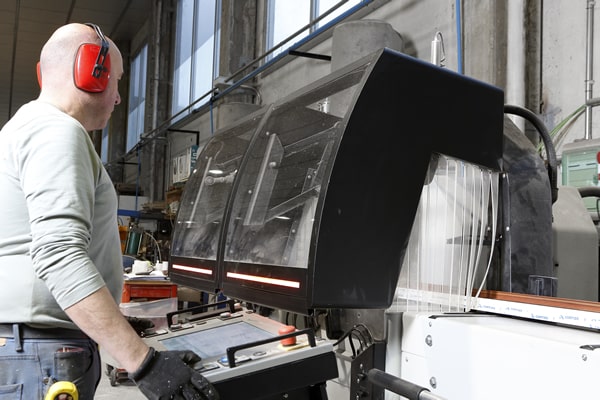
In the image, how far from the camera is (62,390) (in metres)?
1.07

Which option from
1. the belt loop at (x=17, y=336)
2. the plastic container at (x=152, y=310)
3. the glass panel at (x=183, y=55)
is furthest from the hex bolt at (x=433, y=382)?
the glass panel at (x=183, y=55)

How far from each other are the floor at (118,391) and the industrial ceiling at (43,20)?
7.84 m

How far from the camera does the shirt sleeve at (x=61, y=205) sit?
3.32 ft

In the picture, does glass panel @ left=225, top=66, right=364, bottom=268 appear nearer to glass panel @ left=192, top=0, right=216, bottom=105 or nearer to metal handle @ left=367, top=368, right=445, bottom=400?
metal handle @ left=367, top=368, right=445, bottom=400

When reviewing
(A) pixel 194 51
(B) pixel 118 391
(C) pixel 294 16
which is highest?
(A) pixel 194 51

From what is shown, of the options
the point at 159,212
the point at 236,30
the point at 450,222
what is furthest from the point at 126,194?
the point at 450,222

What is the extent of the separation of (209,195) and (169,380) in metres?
1.03

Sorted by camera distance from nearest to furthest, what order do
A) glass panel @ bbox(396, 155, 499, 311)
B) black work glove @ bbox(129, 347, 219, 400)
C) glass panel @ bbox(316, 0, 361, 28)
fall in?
black work glove @ bbox(129, 347, 219, 400) → glass panel @ bbox(396, 155, 499, 311) → glass panel @ bbox(316, 0, 361, 28)

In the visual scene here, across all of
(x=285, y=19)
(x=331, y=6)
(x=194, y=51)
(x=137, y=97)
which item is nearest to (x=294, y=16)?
(x=285, y=19)

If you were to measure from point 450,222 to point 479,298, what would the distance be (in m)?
0.20

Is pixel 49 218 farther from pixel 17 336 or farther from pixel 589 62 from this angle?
pixel 589 62

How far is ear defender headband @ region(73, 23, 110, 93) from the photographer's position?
1.23 meters

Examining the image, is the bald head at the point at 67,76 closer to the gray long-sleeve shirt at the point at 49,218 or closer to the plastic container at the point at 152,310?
the gray long-sleeve shirt at the point at 49,218

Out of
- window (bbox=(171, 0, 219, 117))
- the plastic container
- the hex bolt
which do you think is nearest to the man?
the hex bolt
